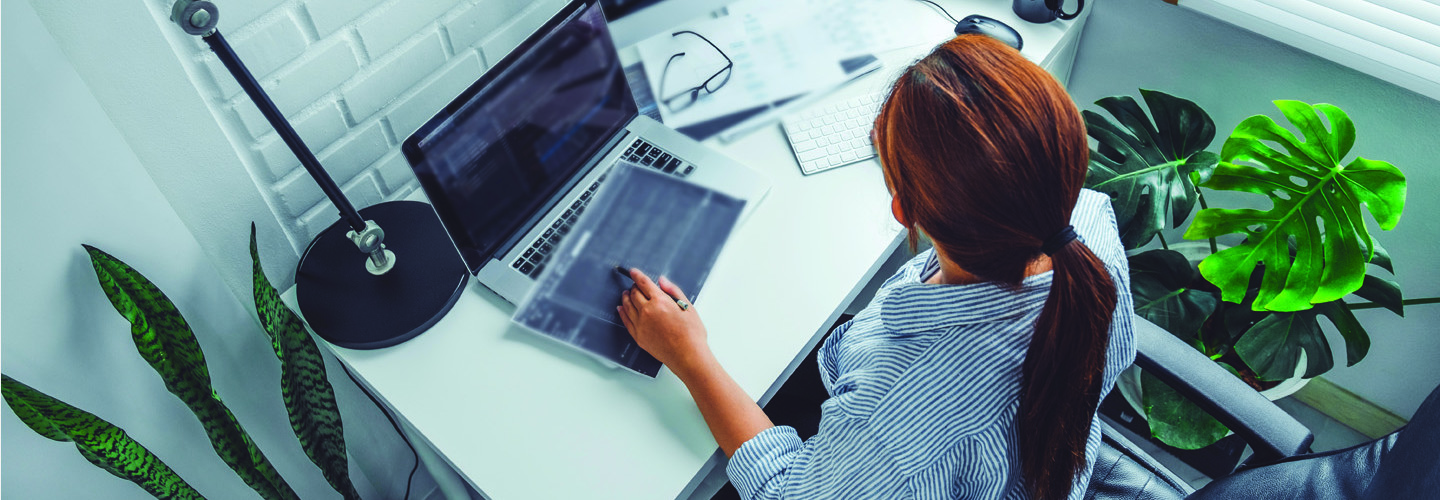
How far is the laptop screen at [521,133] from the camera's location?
0.89 meters

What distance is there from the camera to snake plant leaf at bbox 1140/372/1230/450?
1235mm

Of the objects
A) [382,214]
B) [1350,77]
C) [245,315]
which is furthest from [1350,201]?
[245,315]

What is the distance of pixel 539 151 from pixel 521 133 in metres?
0.05

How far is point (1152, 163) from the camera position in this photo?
1250mm

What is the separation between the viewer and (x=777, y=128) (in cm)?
122

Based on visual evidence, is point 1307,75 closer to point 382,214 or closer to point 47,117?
point 382,214

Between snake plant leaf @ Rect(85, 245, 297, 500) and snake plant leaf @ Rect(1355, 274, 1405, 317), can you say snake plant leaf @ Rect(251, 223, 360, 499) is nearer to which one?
snake plant leaf @ Rect(85, 245, 297, 500)

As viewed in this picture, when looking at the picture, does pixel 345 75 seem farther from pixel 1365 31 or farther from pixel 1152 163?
pixel 1365 31

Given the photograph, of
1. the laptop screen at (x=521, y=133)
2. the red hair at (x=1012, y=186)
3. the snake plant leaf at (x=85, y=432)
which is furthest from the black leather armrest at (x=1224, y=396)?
the snake plant leaf at (x=85, y=432)

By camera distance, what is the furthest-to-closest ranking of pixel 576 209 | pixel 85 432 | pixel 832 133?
pixel 832 133 < pixel 576 209 < pixel 85 432

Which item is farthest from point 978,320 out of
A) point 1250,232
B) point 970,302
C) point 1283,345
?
point 1283,345

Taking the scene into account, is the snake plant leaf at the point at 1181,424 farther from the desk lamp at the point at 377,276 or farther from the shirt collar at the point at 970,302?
the desk lamp at the point at 377,276

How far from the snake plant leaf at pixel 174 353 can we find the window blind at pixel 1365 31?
5.29ft

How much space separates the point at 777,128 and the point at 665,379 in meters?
0.48
